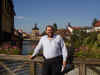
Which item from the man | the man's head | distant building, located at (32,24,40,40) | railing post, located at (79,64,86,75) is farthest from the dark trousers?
distant building, located at (32,24,40,40)

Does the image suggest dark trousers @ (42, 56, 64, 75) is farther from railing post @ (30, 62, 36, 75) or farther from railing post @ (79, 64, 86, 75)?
railing post @ (79, 64, 86, 75)

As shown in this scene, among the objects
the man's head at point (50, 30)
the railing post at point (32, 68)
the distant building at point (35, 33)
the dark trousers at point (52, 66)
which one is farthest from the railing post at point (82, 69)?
the distant building at point (35, 33)

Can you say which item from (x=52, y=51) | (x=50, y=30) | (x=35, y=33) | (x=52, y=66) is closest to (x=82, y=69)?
(x=52, y=66)

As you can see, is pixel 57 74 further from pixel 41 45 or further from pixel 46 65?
pixel 41 45

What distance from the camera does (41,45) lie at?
134 inches

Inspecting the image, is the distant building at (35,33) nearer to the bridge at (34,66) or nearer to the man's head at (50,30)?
the bridge at (34,66)

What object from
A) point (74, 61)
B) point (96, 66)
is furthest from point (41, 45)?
point (96, 66)

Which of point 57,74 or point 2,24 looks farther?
point 2,24

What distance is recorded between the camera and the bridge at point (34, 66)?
3838 millimetres

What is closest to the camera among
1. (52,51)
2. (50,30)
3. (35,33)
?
(50,30)

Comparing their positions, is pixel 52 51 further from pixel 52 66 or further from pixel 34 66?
pixel 34 66

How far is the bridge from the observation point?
3838mm

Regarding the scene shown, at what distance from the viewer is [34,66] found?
388 centimetres

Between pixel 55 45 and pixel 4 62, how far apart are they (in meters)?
1.36
